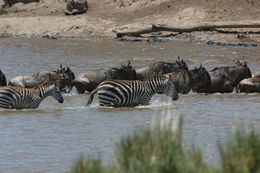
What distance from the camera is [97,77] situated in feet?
51.9

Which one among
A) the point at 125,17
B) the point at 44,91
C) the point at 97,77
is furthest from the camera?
the point at 125,17

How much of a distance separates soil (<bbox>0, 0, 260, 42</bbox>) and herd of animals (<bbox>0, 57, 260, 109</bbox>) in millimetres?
11552

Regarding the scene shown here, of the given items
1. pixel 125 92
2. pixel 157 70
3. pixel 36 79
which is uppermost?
pixel 125 92

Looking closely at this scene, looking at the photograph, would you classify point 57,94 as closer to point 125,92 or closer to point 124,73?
point 125,92

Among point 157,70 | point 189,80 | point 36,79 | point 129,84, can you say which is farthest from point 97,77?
point 129,84

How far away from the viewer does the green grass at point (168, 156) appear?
14.0 feet

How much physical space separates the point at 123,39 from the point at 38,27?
7171mm

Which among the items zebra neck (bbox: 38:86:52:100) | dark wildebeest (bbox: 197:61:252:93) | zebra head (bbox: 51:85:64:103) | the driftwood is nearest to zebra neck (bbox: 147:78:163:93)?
zebra head (bbox: 51:85:64:103)

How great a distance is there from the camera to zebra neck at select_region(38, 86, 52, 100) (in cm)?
1300

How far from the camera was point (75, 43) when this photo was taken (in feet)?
96.8

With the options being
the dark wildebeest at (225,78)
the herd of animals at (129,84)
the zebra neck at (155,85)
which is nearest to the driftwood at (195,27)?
the herd of animals at (129,84)

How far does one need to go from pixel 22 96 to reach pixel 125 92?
2051 mm

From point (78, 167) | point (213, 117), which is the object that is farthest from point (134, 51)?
point (78, 167)

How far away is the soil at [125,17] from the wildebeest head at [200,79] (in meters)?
12.0
